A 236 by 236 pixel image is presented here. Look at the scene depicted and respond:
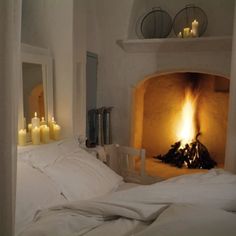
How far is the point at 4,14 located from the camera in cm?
72

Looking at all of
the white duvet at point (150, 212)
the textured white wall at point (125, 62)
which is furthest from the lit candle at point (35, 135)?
the textured white wall at point (125, 62)

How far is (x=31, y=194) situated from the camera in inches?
71.8

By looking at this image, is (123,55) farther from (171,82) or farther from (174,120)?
(174,120)

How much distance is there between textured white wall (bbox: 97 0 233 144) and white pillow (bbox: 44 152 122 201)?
1224 mm

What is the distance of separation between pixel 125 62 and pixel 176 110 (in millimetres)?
1038

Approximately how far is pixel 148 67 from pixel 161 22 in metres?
0.52

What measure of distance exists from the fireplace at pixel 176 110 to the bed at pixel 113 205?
1.72 metres

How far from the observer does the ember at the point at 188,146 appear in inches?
148

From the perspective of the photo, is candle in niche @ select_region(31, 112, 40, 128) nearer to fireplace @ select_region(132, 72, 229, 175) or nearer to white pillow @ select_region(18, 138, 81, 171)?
white pillow @ select_region(18, 138, 81, 171)

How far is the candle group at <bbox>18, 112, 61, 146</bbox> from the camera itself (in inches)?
100

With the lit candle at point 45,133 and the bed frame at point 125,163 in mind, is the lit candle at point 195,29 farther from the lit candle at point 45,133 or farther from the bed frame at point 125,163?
the lit candle at point 45,133

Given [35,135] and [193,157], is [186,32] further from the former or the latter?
[35,135]

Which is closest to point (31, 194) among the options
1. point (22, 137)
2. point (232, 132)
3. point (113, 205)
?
point (113, 205)

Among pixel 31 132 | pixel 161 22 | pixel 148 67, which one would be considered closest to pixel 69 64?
pixel 31 132
